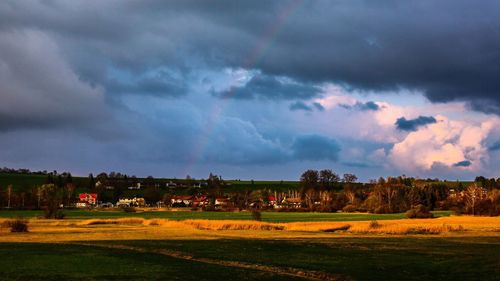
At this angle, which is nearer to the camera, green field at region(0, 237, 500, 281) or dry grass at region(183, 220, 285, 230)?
green field at region(0, 237, 500, 281)

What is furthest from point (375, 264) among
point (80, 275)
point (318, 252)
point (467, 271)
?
point (80, 275)

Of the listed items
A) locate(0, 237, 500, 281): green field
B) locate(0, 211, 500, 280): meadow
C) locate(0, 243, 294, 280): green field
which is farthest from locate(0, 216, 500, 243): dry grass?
locate(0, 243, 294, 280): green field

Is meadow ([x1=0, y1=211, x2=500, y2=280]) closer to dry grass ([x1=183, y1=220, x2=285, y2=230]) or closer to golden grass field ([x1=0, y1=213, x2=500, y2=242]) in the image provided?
golden grass field ([x1=0, y1=213, x2=500, y2=242])

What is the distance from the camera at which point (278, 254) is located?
50375mm

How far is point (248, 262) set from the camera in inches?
1713

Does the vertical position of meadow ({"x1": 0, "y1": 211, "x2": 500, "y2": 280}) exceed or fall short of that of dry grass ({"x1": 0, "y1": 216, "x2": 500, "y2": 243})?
it exceeds it

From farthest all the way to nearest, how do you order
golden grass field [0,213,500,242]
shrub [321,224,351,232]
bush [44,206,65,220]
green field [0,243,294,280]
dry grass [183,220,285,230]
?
bush [44,206,65,220] < dry grass [183,220,285,230] < shrub [321,224,351,232] < golden grass field [0,213,500,242] < green field [0,243,294,280]

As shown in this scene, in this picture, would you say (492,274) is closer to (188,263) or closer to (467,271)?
(467,271)

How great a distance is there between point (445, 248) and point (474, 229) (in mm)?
41050

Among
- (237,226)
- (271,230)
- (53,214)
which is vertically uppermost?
(237,226)

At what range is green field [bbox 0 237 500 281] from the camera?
35.8 m

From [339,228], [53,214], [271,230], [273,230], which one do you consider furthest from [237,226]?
[53,214]

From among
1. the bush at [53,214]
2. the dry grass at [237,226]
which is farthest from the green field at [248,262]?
the bush at [53,214]

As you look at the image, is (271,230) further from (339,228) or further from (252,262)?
(252,262)
